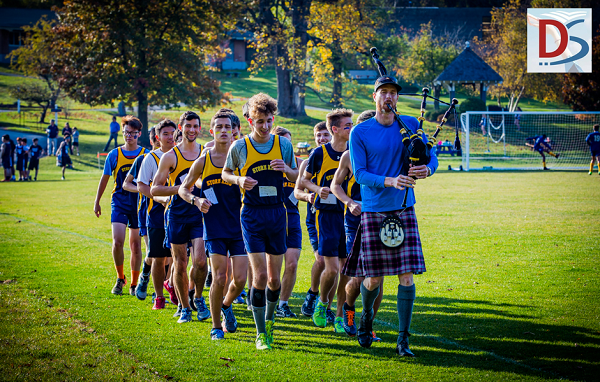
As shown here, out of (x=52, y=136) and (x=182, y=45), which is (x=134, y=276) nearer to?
(x=182, y=45)

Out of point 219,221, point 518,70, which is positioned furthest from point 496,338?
point 518,70

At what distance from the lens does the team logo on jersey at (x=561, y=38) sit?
38188 mm

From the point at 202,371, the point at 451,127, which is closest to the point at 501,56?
the point at 451,127

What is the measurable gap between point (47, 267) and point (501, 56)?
4743 centimetres

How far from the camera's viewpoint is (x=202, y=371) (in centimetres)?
480

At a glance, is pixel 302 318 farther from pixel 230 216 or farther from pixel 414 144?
pixel 414 144

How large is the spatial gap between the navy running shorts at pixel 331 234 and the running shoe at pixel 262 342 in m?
1.18

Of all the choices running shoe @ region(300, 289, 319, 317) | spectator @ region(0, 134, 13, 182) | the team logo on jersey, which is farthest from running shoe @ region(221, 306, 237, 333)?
the team logo on jersey

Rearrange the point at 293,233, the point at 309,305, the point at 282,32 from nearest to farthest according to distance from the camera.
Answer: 1. the point at 293,233
2. the point at 309,305
3. the point at 282,32

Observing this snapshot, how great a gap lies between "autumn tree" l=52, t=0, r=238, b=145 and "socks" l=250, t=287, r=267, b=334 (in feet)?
94.8

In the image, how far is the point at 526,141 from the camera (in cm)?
3528

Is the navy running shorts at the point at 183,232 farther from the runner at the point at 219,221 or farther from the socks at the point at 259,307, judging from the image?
the socks at the point at 259,307

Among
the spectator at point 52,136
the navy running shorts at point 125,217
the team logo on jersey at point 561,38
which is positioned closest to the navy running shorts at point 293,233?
the navy running shorts at point 125,217

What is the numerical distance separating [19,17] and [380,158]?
72.1 meters
